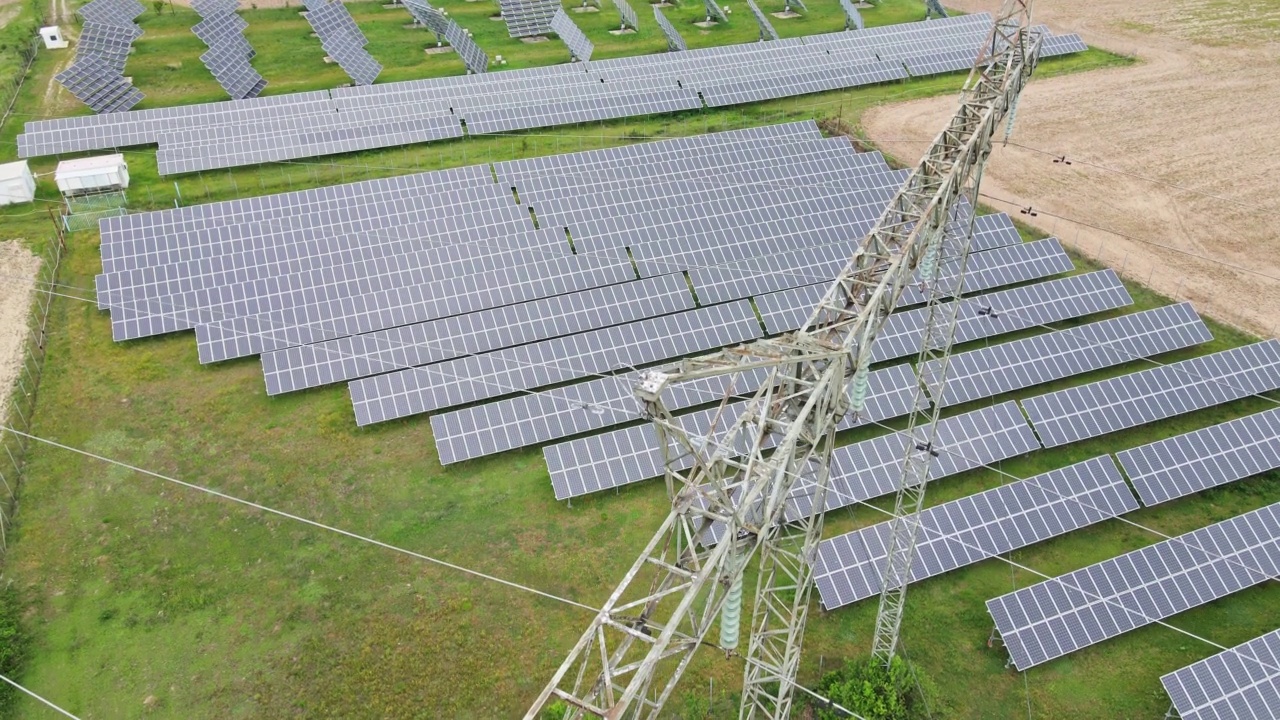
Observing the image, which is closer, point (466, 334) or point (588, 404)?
point (588, 404)

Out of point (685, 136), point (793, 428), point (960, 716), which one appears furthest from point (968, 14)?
point (793, 428)

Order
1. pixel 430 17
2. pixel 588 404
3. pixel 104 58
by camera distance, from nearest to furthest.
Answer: pixel 588 404 < pixel 104 58 < pixel 430 17

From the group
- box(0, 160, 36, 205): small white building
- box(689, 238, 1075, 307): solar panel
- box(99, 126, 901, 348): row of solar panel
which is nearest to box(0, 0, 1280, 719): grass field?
box(99, 126, 901, 348): row of solar panel

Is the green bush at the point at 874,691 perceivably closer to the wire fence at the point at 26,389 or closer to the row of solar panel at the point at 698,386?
the row of solar panel at the point at 698,386

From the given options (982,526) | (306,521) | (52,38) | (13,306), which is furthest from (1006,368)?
(52,38)

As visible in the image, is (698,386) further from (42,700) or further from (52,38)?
(52,38)

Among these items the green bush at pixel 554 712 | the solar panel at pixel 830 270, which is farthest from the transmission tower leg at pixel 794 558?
the solar panel at pixel 830 270

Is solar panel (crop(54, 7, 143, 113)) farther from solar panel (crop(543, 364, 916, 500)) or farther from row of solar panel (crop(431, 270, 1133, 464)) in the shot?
solar panel (crop(543, 364, 916, 500))
